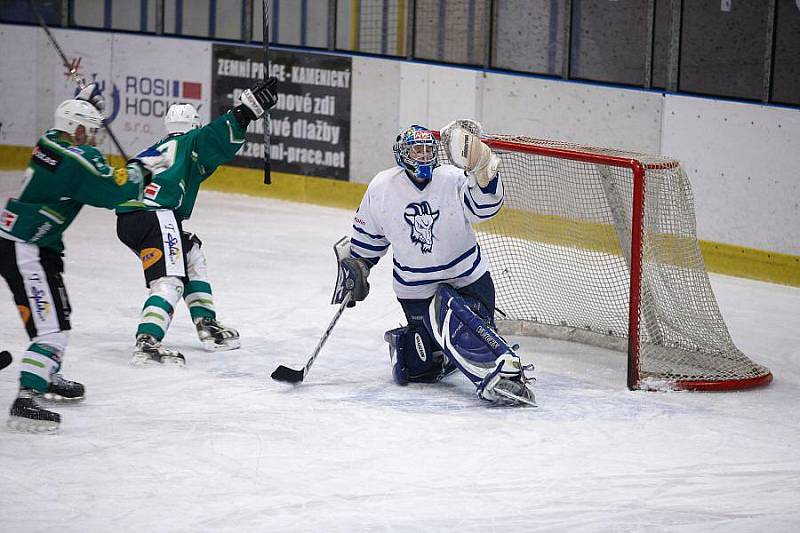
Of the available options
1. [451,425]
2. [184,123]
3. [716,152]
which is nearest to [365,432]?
[451,425]

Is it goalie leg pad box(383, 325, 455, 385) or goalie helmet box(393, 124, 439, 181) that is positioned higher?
goalie helmet box(393, 124, 439, 181)

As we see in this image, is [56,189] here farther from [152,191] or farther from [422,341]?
[422,341]

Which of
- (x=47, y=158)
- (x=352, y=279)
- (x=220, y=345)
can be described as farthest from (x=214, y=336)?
(x=47, y=158)

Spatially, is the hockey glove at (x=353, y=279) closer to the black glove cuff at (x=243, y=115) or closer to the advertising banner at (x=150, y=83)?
the black glove cuff at (x=243, y=115)

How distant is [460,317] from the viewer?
16.3 ft

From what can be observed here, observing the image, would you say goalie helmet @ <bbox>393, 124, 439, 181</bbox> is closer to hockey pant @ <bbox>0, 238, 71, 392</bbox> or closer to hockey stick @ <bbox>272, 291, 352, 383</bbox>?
hockey stick @ <bbox>272, 291, 352, 383</bbox>

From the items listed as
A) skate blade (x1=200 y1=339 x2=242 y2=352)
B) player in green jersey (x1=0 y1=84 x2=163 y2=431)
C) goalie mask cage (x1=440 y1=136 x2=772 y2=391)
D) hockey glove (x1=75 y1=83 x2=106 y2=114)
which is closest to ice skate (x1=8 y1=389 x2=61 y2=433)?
player in green jersey (x1=0 y1=84 x2=163 y2=431)

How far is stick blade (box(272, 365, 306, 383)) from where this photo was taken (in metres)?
5.18

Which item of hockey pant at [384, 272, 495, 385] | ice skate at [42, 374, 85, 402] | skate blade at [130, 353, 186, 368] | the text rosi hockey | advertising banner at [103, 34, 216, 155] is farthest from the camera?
advertising banner at [103, 34, 216, 155]

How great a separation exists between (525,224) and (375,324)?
835mm

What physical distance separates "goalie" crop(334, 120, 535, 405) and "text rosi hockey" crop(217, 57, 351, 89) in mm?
4194

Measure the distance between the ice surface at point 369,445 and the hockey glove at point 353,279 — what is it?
35 cm

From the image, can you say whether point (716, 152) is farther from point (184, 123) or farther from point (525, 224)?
point (184, 123)

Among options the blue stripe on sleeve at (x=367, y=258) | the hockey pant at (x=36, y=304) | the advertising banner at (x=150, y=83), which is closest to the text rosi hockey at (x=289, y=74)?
the advertising banner at (x=150, y=83)
